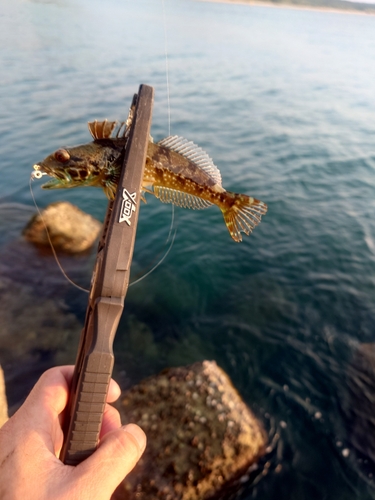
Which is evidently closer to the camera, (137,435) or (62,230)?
(137,435)

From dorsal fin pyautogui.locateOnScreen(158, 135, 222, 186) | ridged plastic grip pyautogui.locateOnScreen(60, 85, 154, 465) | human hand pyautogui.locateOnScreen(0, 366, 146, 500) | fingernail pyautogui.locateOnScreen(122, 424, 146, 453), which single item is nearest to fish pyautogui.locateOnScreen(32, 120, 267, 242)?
dorsal fin pyautogui.locateOnScreen(158, 135, 222, 186)

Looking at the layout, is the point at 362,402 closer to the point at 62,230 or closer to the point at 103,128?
the point at 103,128

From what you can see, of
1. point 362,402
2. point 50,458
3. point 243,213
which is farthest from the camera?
point 362,402

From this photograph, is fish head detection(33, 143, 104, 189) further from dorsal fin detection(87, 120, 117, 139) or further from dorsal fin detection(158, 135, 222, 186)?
dorsal fin detection(158, 135, 222, 186)

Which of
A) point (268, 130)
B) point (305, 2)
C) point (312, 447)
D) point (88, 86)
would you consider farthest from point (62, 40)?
point (305, 2)

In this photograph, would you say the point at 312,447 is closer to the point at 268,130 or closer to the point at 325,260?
the point at 325,260

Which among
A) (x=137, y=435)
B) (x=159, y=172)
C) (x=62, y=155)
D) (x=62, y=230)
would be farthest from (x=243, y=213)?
(x=62, y=230)
